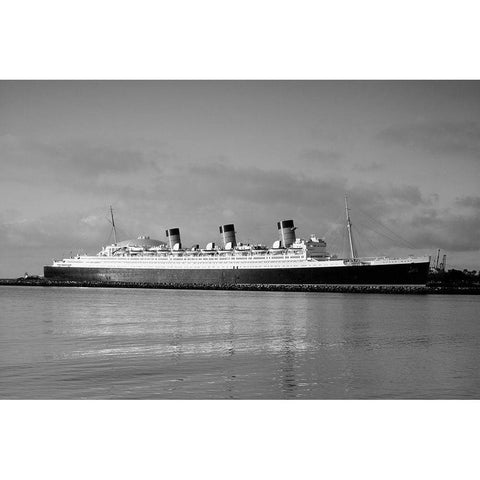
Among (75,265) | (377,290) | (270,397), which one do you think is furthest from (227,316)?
(75,265)

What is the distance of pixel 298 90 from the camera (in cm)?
880

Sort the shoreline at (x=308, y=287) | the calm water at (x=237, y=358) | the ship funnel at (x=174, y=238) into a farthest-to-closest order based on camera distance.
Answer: the ship funnel at (x=174, y=238) < the shoreline at (x=308, y=287) < the calm water at (x=237, y=358)

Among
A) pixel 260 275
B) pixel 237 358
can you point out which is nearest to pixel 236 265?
pixel 260 275

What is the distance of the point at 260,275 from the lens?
38.7 metres

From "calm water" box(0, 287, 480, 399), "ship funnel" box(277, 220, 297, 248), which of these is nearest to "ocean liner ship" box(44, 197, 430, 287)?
"ship funnel" box(277, 220, 297, 248)

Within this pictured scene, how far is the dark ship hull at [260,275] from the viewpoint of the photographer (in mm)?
34656

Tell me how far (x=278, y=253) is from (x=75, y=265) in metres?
16.7

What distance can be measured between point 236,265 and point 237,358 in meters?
31.3

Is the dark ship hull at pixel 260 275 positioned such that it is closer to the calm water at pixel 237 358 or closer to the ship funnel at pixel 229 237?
the ship funnel at pixel 229 237

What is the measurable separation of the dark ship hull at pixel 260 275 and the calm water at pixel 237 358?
775 inches

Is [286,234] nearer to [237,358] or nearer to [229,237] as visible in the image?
[229,237]

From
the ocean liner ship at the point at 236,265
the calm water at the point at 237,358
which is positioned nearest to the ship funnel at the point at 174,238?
the ocean liner ship at the point at 236,265
